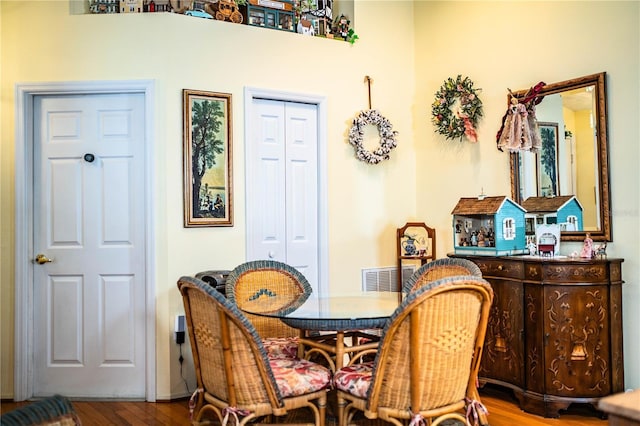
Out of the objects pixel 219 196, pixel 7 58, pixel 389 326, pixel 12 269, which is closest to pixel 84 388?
pixel 12 269

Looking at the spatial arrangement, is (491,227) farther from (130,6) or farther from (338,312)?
(130,6)

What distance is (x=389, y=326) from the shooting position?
2.23m

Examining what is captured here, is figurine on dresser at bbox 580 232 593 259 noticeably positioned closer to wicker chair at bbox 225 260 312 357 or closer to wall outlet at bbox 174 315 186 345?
wicker chair at bbox 225 260 312 357

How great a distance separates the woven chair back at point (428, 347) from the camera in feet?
7.19

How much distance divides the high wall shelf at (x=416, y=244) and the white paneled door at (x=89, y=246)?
6.60 ft

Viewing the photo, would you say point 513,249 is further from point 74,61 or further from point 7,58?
point 7,58

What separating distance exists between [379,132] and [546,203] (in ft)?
4.79

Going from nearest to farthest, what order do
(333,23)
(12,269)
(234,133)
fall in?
(12,269), (234,133), (333,23)

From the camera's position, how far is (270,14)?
14.3ft

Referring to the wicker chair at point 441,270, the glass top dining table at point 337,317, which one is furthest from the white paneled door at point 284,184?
the wicker chair at point 441,270

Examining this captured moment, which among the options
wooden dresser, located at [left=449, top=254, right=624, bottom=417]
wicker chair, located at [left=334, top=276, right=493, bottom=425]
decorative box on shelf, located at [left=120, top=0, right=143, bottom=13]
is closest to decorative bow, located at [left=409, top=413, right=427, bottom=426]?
wicker chair, located at [left=334, top=276, right=493, bottom=425]

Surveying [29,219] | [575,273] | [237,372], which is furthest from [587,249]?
[29,219]

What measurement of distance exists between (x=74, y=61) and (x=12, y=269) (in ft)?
4.66

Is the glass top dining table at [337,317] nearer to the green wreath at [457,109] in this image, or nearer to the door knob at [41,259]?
→ the door knob at [41,259]
